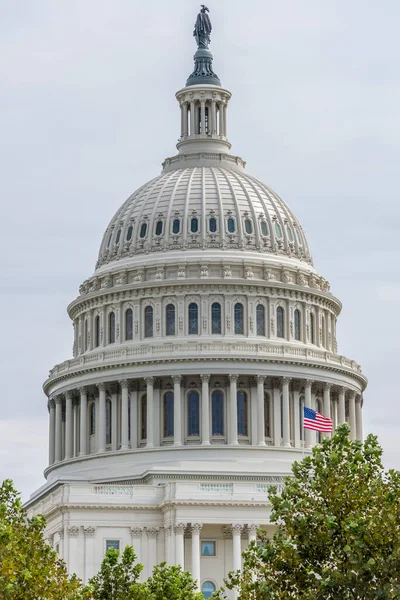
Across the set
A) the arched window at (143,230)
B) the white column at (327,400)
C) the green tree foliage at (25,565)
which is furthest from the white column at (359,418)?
the green tree foliage at (25,565)

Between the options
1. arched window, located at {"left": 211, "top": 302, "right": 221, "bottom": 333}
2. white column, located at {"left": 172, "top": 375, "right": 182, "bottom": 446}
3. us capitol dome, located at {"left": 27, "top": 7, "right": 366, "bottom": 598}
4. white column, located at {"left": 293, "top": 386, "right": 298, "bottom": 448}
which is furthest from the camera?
arched window, located at {"left": 211, "top": 302, "right": 221, "bottom": 333}

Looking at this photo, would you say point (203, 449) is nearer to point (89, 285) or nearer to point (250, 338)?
point (250, 338)

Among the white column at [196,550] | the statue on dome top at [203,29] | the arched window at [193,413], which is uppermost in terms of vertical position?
the statue on dome top at [203,29]

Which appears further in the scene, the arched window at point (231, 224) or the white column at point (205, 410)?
the arched window at point (231, 224)

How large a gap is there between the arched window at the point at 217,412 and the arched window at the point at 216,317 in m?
5.00

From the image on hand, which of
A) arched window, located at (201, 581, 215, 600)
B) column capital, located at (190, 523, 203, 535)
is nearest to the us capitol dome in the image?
column capital, located at (190, 523, 203, 535)

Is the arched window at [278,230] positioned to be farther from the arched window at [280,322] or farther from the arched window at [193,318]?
the arched window at [193,318]

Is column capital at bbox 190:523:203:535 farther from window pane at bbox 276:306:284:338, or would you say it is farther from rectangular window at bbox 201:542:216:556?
window pane at bbox 276:306:284:338

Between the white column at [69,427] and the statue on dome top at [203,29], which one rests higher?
the statue on dome top at [203,29]

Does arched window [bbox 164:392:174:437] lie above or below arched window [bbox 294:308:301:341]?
below

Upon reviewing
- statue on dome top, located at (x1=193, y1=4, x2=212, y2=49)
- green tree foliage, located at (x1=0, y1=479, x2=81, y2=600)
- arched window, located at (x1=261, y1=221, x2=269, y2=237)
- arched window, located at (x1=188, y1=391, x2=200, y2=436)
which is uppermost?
statue on dome top, located at (x1=193, y1=4, x2=212, y2=49)

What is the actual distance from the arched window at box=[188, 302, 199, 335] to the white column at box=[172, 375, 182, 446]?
495 cm

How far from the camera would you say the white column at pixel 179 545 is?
127 meters

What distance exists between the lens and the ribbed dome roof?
498ft
